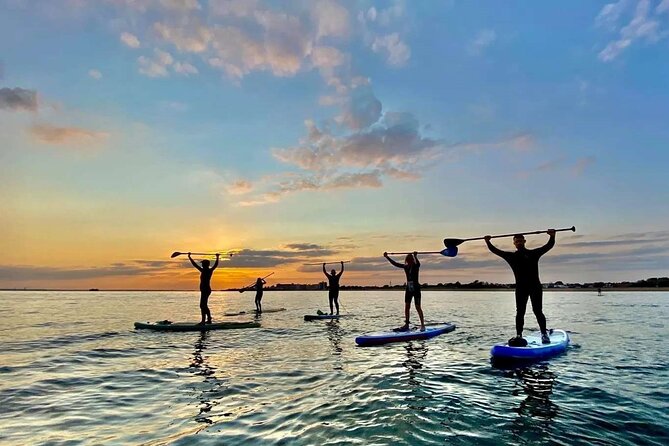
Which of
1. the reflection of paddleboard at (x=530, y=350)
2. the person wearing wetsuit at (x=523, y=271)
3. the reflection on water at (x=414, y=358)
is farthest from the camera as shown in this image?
the person wearing wetsuit at (x=523, y=271)

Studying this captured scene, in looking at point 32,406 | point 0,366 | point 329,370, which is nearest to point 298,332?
point 329,370

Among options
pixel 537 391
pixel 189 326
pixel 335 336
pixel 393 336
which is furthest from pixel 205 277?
pixel 537 391

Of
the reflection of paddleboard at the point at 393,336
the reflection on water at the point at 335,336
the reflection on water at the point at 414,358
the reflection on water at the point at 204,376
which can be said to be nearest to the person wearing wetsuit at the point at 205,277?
the reflection on water at the point at 204,376

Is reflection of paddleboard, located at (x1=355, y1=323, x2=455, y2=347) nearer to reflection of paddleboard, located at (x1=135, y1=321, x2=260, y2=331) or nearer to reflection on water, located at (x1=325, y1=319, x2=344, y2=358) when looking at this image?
reflection on water, located at (x1=325, y1=319, x2=344, y2=358)

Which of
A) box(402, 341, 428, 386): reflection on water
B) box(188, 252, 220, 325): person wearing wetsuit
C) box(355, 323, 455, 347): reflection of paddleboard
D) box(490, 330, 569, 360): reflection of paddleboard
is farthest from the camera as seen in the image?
box(188, 252, 220, 325): person wearing wetsuit

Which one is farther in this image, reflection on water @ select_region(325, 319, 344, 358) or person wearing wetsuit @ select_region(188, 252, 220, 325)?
person wearing wetsuit @ select_region(188, 252, 220, 325)

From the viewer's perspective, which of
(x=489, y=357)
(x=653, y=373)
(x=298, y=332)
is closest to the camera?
(x=653, y=373)

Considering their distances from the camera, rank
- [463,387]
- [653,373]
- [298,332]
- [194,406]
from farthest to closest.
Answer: [298,332] < [653,373] < [463,387] < [194,406]

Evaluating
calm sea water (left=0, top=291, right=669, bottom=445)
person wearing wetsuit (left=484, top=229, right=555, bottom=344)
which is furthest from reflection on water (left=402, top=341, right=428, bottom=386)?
person wearing wetsuit (left=484, top=229, right=555, bottom=344)

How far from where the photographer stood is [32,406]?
8.98 meters

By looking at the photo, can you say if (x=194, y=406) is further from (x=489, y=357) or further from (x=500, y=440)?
(x=489, y=357)

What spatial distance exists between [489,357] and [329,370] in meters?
5.51

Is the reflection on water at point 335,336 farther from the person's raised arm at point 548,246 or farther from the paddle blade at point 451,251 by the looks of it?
the person's raised arm at point 548,246

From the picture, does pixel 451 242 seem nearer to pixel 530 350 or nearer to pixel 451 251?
pixel 451 251
